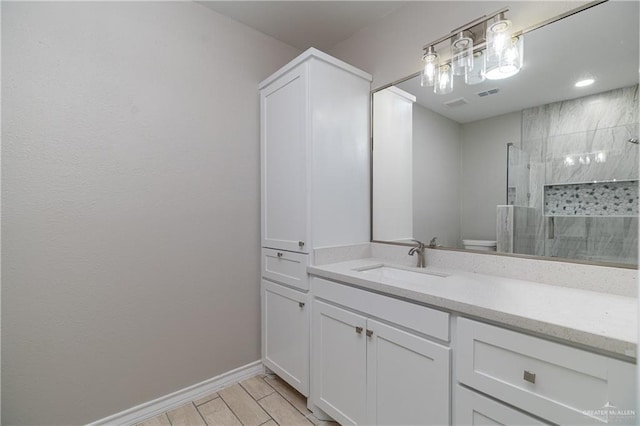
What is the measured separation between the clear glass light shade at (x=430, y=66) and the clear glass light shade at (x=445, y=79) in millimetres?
23

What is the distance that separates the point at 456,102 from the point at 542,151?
54cm

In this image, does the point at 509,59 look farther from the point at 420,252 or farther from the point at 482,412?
the point at 482,412

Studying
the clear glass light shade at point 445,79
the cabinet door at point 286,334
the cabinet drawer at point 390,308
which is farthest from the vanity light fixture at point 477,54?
the cabinet door at point 286,334

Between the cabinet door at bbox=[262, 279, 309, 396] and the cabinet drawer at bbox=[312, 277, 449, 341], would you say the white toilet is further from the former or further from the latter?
the cabinet door at bbox=[262, 279, 309, 396]

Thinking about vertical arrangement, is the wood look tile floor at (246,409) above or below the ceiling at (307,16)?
below

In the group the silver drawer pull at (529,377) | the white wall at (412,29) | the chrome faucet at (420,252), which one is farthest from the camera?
the chrome faucet at (420,252)

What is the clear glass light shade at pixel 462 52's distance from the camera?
1.48m

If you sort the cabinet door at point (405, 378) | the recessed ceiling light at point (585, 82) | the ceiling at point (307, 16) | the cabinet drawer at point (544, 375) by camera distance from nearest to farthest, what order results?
the cabinet drawer at point (544, 375)
the cabinet door at point (405, 378)
the recessed ceiling light at point (585, 82)
the ceiling at point (307, 16)

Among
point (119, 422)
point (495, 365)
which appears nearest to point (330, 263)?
point (495, 365)

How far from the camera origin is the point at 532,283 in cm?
128

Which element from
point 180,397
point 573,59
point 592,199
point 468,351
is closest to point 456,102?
point 573,59

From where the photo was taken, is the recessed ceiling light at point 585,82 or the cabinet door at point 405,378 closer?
the cabinet door at point 405,378

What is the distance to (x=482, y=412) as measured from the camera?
946 mm

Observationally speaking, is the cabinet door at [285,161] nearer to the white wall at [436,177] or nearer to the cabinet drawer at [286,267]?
the cabinet drawer at [286,267]
